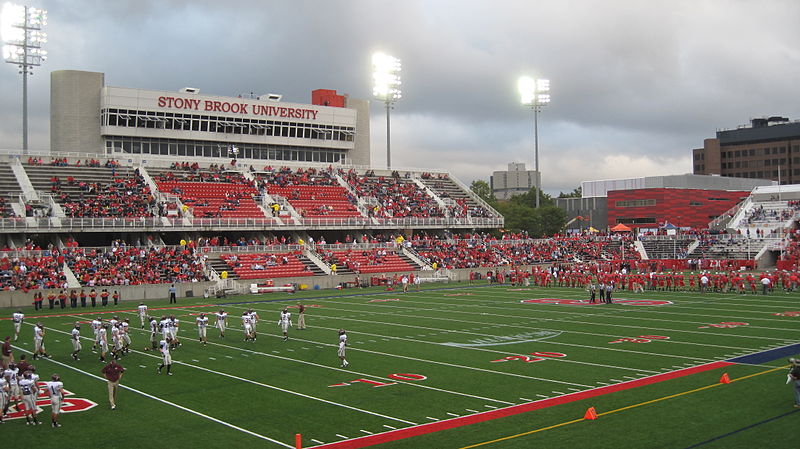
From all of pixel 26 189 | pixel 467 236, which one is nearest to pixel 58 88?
pixel 26 189

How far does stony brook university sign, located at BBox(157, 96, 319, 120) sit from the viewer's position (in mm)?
61094

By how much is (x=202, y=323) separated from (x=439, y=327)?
8.46 meters

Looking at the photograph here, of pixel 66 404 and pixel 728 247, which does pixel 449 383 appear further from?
pixel 728 247

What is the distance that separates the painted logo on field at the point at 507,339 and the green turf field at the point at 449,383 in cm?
6

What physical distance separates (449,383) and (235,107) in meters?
50.0

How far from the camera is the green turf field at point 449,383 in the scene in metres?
13.8

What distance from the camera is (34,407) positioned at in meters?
15.1

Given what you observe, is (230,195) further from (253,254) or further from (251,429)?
(251,429)

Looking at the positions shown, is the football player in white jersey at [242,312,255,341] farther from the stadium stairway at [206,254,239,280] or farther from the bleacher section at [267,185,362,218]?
the bleacher section at [267,185,362,218]

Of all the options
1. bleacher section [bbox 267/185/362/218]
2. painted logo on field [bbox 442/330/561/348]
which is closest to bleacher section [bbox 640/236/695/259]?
bleacher section [bbox 267/185/362/218]

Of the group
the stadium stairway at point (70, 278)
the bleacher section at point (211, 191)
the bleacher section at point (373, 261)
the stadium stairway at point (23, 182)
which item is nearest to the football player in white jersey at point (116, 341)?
the stadium stairway at point (70, 278)

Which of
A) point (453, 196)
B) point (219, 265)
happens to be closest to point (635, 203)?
point (453, 196)

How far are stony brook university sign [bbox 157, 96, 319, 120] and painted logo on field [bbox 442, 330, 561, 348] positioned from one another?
142 feet

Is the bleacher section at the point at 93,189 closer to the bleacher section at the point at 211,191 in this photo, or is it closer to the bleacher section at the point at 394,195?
the bleacher section at the point at 211,191
